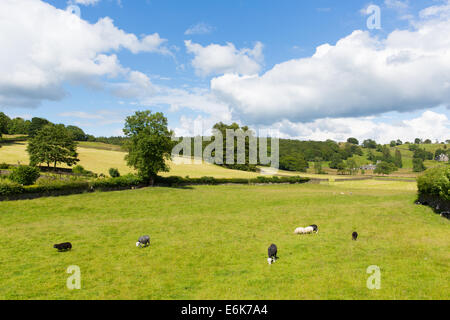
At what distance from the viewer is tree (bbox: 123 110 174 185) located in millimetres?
51719

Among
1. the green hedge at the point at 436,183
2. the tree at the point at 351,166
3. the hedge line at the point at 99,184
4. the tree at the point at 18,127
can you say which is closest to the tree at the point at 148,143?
the hedge line at the point at 99,184

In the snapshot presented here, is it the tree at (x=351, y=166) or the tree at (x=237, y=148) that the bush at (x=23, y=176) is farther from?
the tree at (x=351, y=166)

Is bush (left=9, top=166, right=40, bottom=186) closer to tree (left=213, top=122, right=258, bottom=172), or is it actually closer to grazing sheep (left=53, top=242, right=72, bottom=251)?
grazing sheep (left=53, top=242, right=72, bottom=251)

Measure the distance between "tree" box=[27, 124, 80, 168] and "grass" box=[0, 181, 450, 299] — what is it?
97.1 ft

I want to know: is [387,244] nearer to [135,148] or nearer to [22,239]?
[22,239]

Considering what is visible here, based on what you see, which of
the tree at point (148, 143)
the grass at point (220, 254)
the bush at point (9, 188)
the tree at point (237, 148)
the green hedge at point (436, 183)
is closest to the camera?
the grass at point (220, 254)

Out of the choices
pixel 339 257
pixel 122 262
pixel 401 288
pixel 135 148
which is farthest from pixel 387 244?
pixel 135 148

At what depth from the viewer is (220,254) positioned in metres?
17.9

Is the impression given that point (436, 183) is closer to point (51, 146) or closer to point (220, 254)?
point (220, 254)

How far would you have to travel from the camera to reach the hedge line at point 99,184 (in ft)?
113

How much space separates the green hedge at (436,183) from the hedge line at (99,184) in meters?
35.3

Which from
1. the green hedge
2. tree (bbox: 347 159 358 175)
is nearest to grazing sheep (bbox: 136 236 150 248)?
the green hedge

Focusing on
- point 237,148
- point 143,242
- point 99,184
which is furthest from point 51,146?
point 237,148

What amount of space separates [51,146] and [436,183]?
76098 mm
